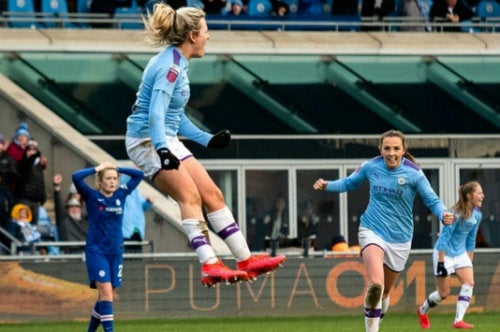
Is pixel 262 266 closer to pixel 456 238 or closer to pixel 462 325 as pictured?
pixel 462 325

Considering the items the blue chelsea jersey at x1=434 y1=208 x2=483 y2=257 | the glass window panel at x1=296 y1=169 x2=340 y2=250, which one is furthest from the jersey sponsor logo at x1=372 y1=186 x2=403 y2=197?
the glass window panel at x1=296 y1=169 x2=340 y2=250

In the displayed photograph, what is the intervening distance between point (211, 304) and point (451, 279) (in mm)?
3482

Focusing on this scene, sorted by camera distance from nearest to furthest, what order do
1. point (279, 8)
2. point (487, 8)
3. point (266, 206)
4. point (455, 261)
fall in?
point (455, 261)
point (266, 206)
point (279, 8)
point (487, 8)

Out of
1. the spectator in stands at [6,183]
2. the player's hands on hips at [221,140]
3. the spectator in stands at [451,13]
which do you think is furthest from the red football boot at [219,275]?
the spectator in stands at [451,13]

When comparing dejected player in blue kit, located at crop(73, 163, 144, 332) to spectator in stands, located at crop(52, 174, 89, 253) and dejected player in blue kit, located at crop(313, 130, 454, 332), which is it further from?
spectator in stands, located at crop(52, 174, 89, 253)

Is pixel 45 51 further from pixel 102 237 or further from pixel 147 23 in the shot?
pixel 147 23

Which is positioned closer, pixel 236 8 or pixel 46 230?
pixel 46 230

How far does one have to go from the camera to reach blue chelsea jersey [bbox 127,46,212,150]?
12.0m

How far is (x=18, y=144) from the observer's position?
76.7ft

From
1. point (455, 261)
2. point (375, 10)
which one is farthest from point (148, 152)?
point (375, 10)

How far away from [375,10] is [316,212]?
4.88 metres

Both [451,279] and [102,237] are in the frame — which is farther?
[451,279]

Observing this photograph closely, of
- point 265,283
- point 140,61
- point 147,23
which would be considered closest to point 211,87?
point 140,61

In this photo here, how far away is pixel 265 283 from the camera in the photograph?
915 inches
